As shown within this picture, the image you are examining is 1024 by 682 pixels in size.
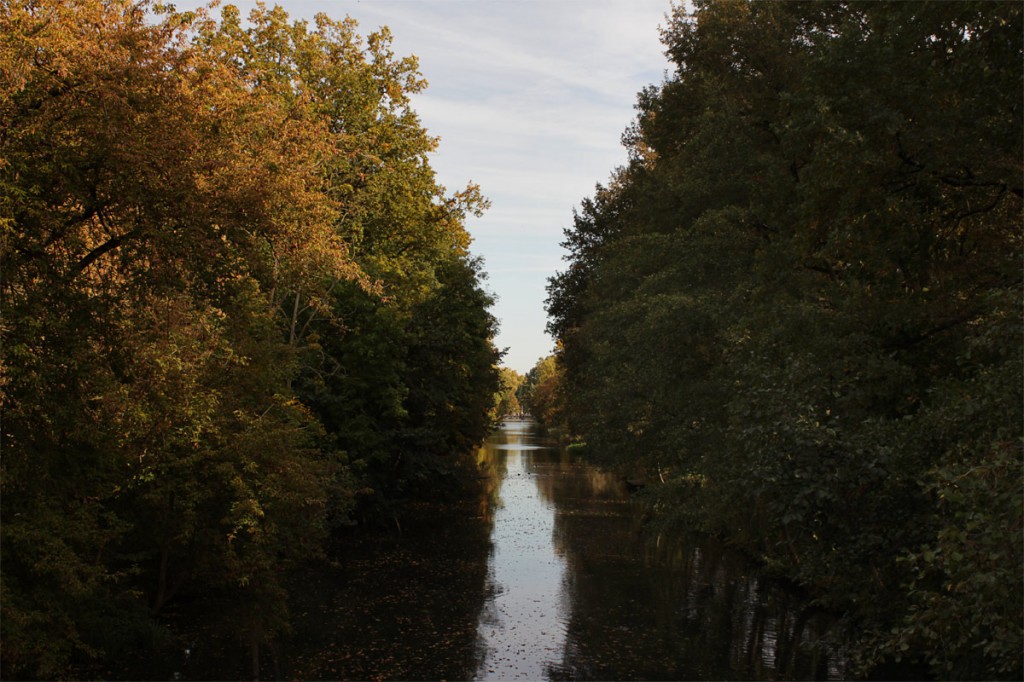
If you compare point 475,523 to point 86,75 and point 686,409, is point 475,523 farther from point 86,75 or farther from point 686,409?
point 86,75

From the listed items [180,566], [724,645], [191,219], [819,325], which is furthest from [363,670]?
[819,325]

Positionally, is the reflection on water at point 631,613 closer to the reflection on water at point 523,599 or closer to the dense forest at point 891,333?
the reflection on water at point 523,599

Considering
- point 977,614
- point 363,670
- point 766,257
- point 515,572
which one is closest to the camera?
point 977,614

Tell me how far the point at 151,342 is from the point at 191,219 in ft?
6.99

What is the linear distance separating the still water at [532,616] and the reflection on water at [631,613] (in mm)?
56

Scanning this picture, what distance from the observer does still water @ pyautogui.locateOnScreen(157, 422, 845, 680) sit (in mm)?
16797

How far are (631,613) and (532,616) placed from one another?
8.21 feet

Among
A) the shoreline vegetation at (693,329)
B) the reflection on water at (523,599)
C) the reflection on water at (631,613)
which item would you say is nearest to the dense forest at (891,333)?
the shoreline vegetation at (693,329)

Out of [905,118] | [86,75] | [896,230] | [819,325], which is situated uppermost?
[905,118]

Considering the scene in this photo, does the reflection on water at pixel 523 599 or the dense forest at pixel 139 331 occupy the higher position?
the dense forest at pixel 139 331

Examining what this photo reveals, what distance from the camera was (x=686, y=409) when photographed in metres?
22.5

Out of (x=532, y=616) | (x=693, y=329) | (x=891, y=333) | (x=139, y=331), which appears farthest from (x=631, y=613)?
(x=139, y=331)

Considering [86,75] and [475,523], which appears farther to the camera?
[475,523]

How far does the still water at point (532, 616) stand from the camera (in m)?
16.8
